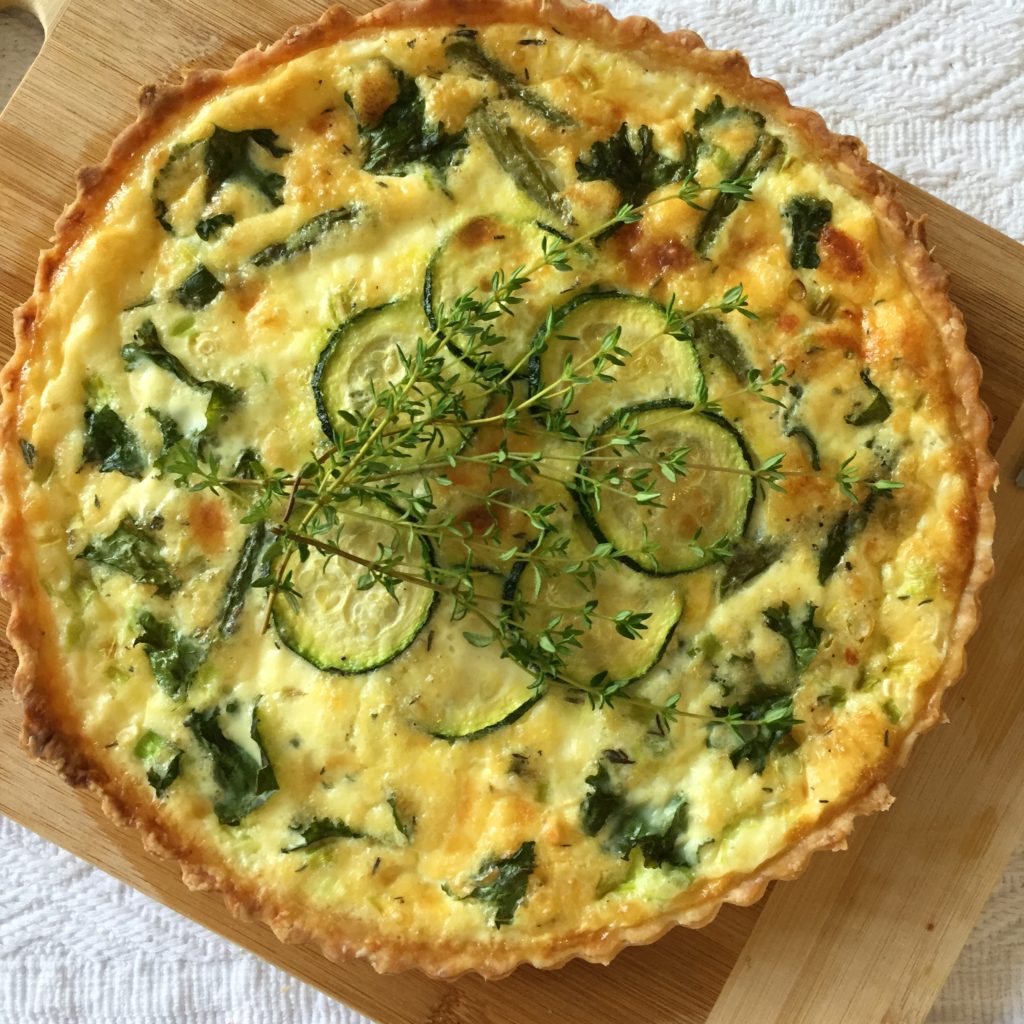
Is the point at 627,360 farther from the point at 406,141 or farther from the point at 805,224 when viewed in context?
the point at 406,141

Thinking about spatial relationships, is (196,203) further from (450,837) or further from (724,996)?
(724,996)

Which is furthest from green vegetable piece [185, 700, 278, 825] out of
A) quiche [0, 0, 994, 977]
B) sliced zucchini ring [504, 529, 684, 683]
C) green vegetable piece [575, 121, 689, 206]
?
green vegetable piece [575, 121, 689, 206]

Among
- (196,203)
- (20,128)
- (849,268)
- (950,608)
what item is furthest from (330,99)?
(950,608)

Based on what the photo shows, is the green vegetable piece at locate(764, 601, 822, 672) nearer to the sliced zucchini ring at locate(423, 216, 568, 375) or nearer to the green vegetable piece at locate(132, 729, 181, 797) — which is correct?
the sliced zucchini ring at locate(423, 216, 568, 375)

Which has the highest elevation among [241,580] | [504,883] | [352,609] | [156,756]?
[352,609]

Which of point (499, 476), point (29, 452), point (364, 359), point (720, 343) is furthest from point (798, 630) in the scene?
point (29, 452)

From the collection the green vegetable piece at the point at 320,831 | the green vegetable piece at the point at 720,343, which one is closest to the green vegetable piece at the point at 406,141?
the green vegetable piece at the point at 720,343
